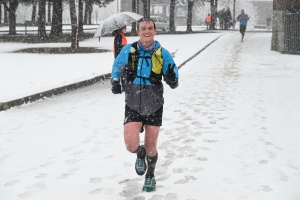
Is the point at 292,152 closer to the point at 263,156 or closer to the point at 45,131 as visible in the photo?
the point at 263,156

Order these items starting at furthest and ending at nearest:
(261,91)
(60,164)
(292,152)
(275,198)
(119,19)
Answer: (261,91) < (119,19) < (292,152) < (60,164) < (275,198)

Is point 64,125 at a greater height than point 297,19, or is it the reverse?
point 297,19

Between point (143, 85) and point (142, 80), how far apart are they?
5 centimetres

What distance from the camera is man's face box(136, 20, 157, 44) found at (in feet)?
15.1

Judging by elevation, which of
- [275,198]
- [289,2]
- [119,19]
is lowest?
[275,198]

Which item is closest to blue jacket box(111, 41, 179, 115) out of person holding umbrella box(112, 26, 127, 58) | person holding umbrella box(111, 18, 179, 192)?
person holding umbrella box(111, 18, 179, 192)

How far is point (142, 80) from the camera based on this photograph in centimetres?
463

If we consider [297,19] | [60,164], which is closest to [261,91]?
[60,164]

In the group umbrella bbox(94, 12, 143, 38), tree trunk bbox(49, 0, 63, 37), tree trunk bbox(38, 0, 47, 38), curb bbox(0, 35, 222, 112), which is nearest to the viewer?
curb bbox(0, 35, 222, 112)

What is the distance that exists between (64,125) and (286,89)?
6158mm

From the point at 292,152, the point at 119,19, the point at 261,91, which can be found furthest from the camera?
the point at 261,91

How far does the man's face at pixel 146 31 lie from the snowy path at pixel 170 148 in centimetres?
140

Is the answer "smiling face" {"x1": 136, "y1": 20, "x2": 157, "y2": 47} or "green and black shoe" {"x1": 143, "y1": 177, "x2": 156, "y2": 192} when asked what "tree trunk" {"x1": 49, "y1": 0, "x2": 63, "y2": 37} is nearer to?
"smiling face" {"x1": 136, "y1": 20, "x2": 157, "y2": 47}

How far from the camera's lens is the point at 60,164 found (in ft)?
19.0
